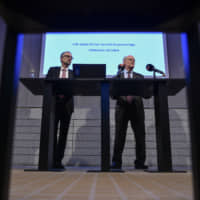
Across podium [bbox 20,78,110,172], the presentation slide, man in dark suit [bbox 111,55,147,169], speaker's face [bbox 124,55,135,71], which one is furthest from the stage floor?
the presentation slide

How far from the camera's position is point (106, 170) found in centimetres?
175

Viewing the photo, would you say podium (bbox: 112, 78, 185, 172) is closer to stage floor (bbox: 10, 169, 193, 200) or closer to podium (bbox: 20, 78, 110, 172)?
podium (bbox: 20, 78, 110, 172)

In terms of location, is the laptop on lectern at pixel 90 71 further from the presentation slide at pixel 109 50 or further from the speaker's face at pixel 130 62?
the presentation slide at pixel 109 50

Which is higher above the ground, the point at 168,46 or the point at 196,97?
the point at 168,46

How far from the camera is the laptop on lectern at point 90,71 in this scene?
1974 millimetres

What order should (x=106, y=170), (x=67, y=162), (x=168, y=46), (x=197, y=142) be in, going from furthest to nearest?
(x=168, y=46) < (x=67, y=162) < (x=106, y=170) < (x=197, y=142)

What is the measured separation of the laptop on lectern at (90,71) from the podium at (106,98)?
7 cm

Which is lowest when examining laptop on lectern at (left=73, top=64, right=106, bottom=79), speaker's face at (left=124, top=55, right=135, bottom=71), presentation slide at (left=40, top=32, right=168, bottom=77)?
laptop on lectern at (left=73, top=64, right=106, bottom=79)

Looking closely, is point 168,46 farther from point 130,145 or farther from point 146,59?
point 130,145

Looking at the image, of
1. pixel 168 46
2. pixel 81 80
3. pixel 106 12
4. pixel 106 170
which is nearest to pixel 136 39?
pixel 168 46

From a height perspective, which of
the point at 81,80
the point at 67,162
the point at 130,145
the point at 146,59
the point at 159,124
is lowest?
the point at 67,162

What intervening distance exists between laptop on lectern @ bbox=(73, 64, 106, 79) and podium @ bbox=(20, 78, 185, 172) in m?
0.07

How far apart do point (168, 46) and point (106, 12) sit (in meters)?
4.65

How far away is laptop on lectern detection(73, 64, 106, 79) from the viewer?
1.97 meters
